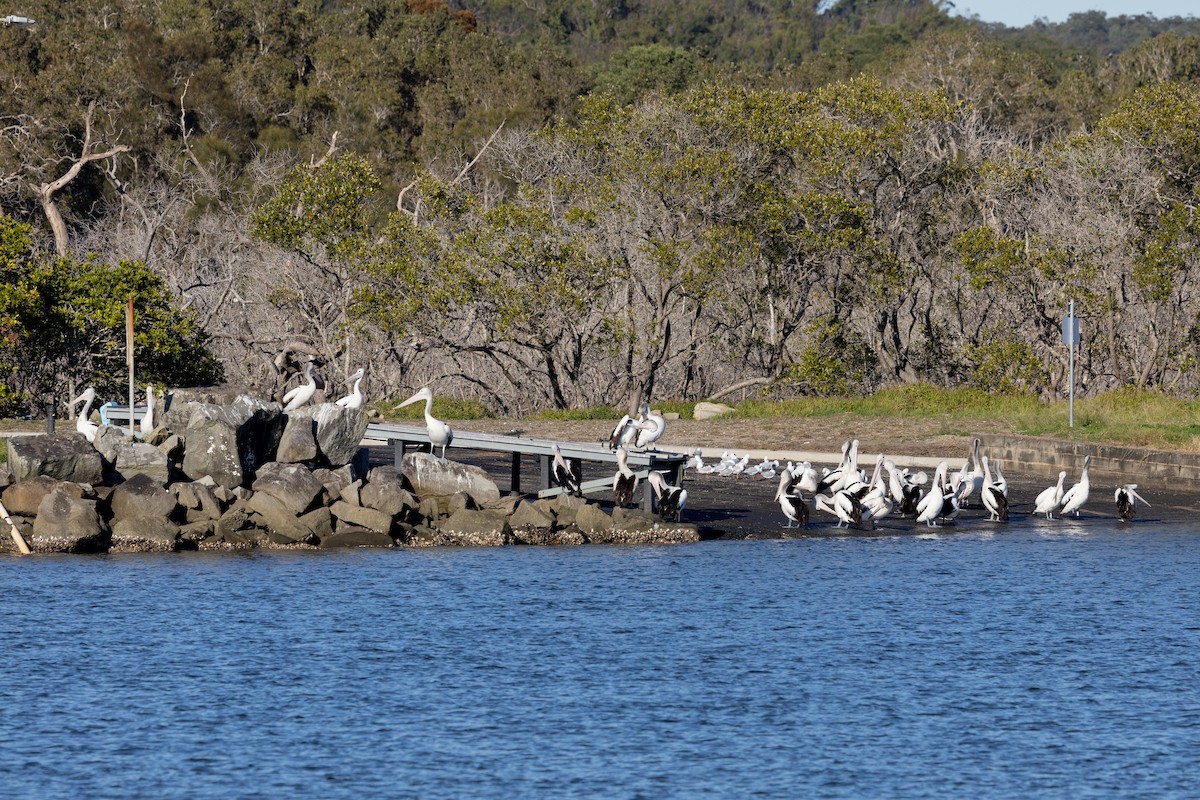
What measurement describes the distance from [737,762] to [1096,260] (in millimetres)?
30009

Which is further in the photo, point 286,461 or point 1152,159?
point 1152,159

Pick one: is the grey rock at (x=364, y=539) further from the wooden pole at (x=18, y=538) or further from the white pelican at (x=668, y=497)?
the wooden pole at (x=18, y=538)

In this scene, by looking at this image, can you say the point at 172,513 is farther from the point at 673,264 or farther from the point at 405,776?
the point at 673,264

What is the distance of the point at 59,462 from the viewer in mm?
22859

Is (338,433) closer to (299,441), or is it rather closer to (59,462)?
(299,441)

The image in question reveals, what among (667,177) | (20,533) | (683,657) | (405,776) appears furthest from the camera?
(667,177)

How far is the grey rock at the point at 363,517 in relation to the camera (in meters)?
22.8

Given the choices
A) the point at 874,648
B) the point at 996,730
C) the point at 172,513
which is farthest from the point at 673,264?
the point at 996,730

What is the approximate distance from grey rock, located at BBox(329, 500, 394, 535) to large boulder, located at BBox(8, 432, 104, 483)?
3.17 metres

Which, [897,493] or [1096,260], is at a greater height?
[1096,260]

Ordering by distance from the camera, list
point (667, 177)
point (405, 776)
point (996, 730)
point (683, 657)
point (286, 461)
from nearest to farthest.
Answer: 1. point (405, 776)
2. point (996, 730)
3. point (683, 657)
4. point (286, 461)
5. point (667, 177)

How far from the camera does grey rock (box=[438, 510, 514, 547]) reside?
22.7 m

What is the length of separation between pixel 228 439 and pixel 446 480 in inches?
119

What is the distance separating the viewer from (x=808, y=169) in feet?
134
